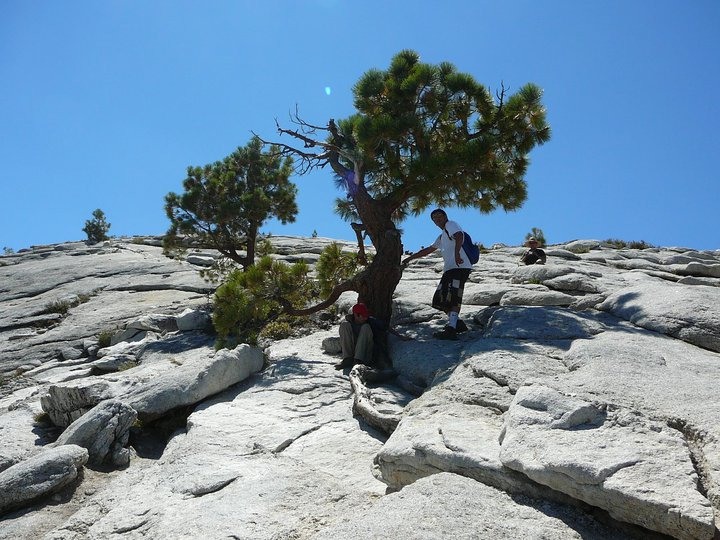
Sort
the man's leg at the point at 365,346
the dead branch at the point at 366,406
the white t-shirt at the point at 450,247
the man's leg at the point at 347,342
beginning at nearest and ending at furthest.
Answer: the dead branch at the point at 366,406 → the man's leg at the point at 365,346 → the white t-shirt at the point at 450,247 → the man's leg at the point at 347,342

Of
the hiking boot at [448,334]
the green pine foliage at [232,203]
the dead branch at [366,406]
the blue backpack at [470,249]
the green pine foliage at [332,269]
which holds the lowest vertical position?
the dead branch at [366,406]

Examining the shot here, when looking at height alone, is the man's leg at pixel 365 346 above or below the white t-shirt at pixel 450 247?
below

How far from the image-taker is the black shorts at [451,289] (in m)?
10.0

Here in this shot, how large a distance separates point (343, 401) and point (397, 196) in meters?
5.30

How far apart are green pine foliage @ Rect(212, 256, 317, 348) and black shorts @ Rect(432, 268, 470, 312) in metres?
2.78

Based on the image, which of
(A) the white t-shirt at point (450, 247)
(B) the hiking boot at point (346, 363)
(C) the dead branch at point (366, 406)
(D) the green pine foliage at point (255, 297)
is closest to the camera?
(C) the dead branch at point (366, 406)

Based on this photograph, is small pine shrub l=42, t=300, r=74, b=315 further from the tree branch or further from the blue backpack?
the blue backpack

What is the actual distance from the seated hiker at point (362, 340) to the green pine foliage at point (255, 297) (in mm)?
1625

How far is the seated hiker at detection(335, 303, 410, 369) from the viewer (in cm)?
981

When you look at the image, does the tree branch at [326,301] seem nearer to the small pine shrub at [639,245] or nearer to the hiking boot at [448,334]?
the hiking boot at [448,334]

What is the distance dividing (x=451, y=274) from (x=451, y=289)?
0.30 metres

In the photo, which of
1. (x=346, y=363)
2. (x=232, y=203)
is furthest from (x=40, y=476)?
(x=232, y=203)

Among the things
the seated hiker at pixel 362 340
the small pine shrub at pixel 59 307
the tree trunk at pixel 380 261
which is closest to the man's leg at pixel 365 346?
the seated hiker at pixel 362 340

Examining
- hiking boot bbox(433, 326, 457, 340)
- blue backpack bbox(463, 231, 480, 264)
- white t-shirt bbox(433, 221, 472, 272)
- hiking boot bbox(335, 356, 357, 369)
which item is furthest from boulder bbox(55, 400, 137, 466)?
blue backpack bbox(463, 231, 480, 264)
